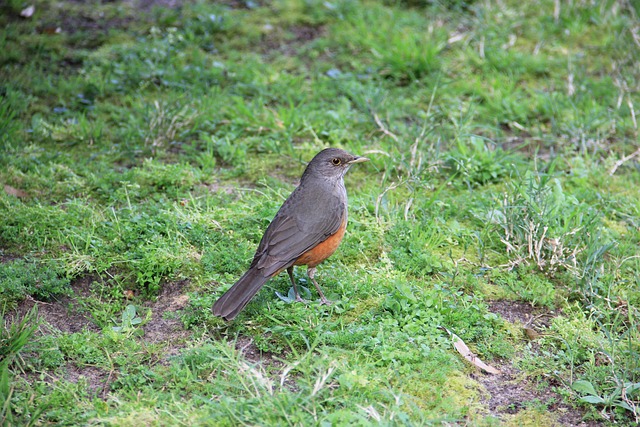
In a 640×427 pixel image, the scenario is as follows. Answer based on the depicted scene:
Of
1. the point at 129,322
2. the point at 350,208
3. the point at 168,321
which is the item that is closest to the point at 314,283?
the point at 168,321

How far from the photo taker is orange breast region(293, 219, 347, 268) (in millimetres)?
5609

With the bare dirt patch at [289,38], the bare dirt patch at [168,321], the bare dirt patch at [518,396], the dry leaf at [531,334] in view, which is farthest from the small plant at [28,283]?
the bare dirt patch at [289,38]

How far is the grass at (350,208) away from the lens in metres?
4.68

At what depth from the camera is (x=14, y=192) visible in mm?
6840

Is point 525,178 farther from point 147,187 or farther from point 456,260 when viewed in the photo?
point 147,187

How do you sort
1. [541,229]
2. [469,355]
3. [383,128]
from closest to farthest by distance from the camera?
[469,355], [541,229], [383,128]

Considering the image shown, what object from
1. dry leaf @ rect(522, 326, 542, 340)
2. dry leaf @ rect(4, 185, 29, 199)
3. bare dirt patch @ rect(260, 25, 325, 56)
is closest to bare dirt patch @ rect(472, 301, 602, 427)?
dry leaf @ rect(522, 326, 542, 340)

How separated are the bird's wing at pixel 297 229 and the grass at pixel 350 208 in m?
0.37

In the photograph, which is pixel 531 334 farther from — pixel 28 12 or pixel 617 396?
pixel 28 12

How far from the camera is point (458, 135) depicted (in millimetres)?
7359

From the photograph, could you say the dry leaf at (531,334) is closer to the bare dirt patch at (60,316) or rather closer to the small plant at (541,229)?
the small plant at (541,229)

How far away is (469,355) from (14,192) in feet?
14.4

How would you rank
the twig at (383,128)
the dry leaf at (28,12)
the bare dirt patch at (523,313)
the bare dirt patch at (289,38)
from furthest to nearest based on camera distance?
the dry leaf at (28,12) → the bare dirt patch at (289,38) → the twig at (383,128) → the bare dirt patch at (523,313)

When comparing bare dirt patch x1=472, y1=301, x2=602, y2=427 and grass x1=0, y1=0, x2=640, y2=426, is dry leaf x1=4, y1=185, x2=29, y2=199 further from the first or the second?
bare dirt patch x1=472, y1=301, x2=602, y2=427
